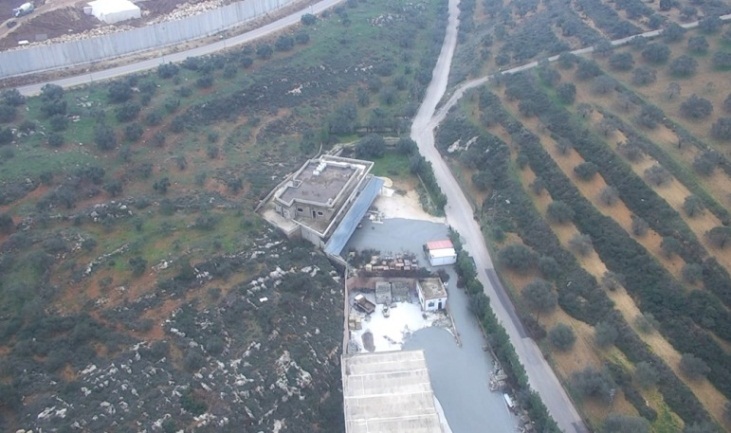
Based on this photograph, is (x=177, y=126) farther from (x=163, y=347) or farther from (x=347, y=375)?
(x=347, y=375)

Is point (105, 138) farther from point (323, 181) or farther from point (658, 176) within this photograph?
point (658, 176)

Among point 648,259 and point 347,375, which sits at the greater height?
point 648,259

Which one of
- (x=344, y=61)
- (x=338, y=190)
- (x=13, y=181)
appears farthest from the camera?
(x=344, y=61)

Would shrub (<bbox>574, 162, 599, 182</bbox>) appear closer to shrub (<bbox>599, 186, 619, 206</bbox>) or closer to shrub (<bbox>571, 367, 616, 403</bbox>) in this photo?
shrub (<bbox>599, 186, 619, 206</bbox>)

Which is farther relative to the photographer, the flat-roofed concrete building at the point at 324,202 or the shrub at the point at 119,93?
the shrub at the point at 119,93

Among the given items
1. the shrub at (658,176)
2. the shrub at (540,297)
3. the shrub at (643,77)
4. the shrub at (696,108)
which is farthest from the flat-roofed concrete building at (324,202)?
the shrub at (696,108)

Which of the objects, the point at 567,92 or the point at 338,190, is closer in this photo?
the point at 338,190

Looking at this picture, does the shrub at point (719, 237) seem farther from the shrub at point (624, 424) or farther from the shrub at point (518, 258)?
the shrub at point (624, 424)

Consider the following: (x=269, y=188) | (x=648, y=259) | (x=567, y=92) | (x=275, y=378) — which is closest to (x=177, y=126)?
(x=269, y=188)

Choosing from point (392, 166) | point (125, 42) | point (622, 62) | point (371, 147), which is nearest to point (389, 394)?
point (392, 166)
